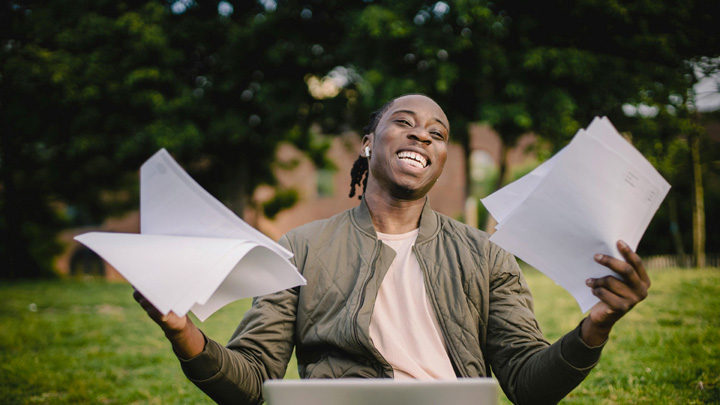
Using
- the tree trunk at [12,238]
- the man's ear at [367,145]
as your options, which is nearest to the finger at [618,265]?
the man's ear at [367,145]

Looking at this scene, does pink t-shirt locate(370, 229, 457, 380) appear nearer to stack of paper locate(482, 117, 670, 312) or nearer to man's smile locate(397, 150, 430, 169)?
man's smile locate(397, 150, 430, 169)

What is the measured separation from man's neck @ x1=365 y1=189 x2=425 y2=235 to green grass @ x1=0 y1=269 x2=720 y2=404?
1.94 m

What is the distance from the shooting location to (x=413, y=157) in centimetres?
223

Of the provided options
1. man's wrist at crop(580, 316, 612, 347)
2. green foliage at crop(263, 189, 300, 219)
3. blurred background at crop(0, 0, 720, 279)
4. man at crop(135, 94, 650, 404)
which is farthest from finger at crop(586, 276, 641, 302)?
green foliage at crop(263, 189, 300, 219)

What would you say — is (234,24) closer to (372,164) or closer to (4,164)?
(4,164)

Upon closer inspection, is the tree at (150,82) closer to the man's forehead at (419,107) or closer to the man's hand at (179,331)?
the man's forehead at (419,107)

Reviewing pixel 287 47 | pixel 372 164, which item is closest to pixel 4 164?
pixel 287 47

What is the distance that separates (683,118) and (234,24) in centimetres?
1001

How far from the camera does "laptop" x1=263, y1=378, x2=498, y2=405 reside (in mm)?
1045

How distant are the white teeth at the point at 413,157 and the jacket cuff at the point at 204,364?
1076 millimetres

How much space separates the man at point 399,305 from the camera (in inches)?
74.7

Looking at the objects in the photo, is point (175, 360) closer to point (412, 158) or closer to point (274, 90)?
point (412, 158)

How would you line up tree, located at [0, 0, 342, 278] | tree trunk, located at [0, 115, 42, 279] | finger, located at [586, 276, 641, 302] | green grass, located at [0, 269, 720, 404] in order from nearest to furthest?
finger, located at [586, 276, 641, 302] < green grass, located at [0, 269, 720, 404] < tree, located at [0, 0, 342, 278] < tree trunk, located at [0, 115, 42, 279]

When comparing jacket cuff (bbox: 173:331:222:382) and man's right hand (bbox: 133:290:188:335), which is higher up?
man's right hand (bbox: 133:290:188:335)
